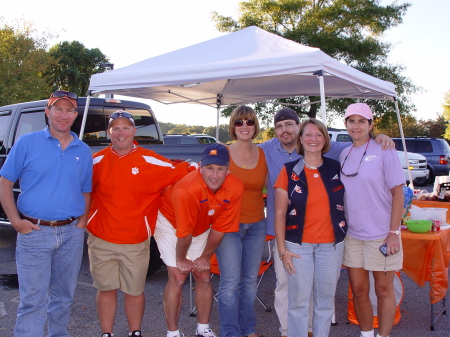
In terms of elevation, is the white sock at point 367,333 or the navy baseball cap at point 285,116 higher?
the navy baseball cap at point 285,116

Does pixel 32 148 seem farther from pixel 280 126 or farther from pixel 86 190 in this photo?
pixel 280 126

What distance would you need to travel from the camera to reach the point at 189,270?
9.27 ft

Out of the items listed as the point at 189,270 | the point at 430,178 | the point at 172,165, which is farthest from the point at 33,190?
the point at 430,178

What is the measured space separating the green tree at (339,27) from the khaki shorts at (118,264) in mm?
18686

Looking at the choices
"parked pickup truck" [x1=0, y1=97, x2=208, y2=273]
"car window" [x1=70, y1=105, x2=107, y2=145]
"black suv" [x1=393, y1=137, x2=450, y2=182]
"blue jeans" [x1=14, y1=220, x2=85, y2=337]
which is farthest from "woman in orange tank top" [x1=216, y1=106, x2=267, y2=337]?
"black suv" [x1=393, y1=137, x2=450, y2=182]

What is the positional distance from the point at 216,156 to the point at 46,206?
110 centimetres

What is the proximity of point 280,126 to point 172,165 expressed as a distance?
884mm

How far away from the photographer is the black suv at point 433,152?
14.0m

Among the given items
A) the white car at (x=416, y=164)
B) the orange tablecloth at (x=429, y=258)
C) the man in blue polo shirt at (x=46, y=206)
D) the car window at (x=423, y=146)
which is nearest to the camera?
the man in blue polo shirt at (x=46, y=206)

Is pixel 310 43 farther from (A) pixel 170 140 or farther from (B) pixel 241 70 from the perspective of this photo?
(B) pixel 241 70

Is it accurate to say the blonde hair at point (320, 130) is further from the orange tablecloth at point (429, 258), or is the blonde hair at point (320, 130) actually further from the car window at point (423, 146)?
the car window at point (423, 146)

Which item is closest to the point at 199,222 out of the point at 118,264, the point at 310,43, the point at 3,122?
the point at 118,264

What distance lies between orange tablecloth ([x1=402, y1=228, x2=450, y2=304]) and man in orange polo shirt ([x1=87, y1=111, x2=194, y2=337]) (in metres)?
2.00

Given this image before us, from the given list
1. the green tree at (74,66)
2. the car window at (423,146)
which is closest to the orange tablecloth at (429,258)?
the car window at (423,146)
